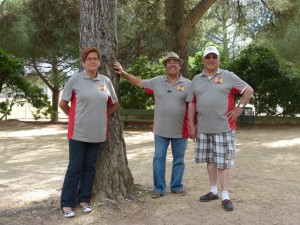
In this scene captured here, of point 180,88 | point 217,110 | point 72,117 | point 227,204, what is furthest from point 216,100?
point 72,117

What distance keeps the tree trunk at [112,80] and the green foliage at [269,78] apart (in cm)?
953

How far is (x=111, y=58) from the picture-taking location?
14.6 ft

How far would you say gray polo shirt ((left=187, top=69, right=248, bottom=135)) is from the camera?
4.26 metres

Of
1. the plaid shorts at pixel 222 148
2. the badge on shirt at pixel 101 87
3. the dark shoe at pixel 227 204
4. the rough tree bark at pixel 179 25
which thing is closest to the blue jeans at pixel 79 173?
the badge on shirt at pixel 101 87

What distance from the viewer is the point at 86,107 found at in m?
3.97

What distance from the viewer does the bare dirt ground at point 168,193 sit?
4027 millimetres

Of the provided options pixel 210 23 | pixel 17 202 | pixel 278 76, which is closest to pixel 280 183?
pixel 17 202

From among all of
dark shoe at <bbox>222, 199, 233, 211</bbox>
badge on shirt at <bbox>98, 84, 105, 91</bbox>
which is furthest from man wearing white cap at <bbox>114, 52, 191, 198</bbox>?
dark shoe at <bbox>222, 199, 233, 211</bbox>

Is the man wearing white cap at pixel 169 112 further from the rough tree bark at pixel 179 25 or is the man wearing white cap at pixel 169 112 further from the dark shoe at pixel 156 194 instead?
the rough tree bark at pixel 179 25

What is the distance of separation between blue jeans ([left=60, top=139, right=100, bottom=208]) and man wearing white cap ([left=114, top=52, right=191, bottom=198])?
0.81 meters

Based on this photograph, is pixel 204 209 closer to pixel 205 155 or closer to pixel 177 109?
pixel 205 155

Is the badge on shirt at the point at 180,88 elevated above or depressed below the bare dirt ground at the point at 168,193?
above

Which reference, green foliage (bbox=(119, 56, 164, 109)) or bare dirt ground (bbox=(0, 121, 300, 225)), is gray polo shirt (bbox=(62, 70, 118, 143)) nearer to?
bare dirt ground (bbox=(0, 121, 300, 225))

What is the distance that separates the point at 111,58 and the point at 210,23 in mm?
12223
